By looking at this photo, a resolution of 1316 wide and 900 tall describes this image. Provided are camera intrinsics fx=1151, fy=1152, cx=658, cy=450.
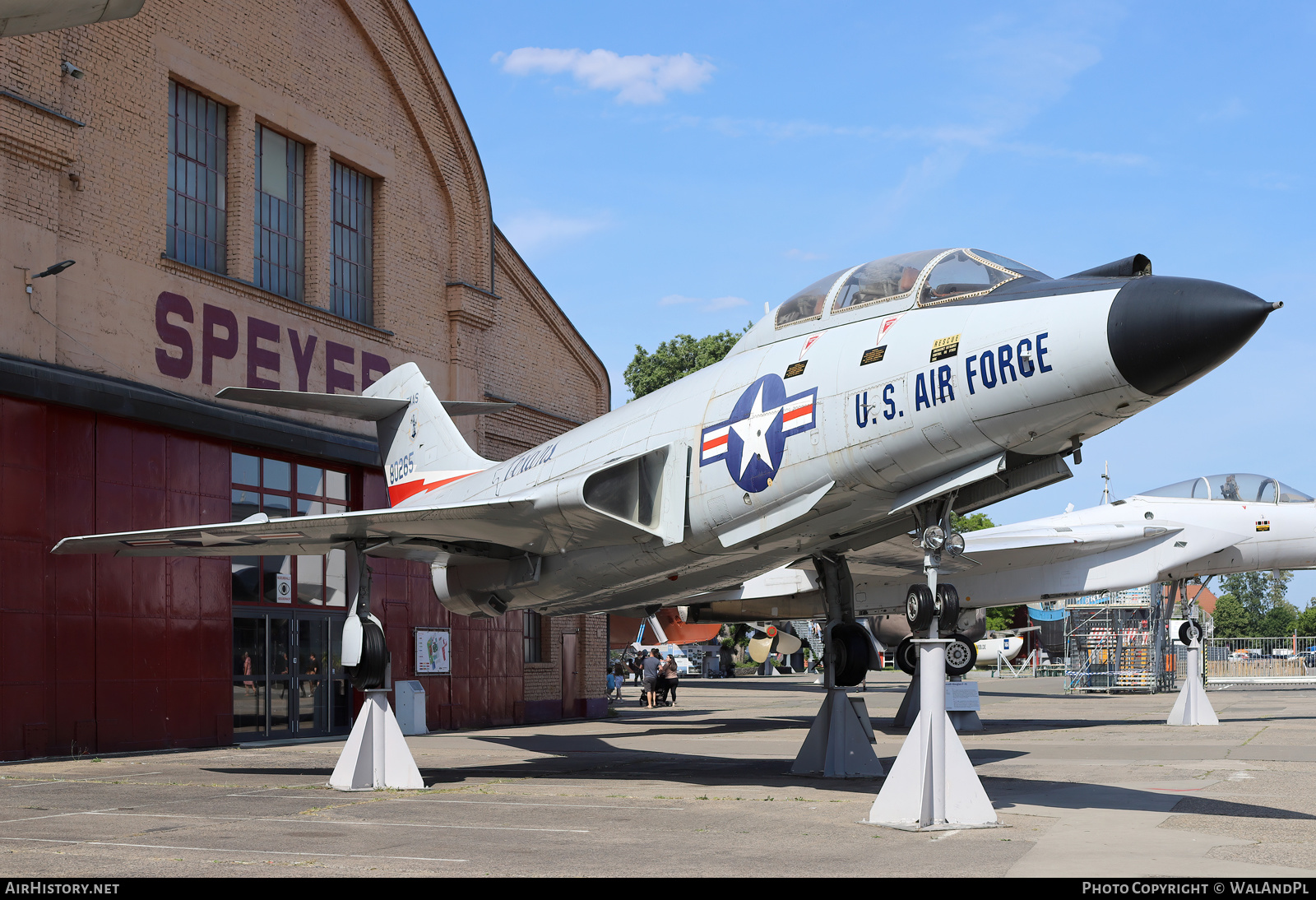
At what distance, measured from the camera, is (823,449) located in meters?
9.39

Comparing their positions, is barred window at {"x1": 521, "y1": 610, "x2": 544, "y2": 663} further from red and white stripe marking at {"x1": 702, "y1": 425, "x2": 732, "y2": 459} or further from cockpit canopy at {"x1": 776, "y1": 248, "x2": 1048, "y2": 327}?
cockpit canopy at {"x1": 776, "y1": 248, "x2": 1048, "y2": 327}

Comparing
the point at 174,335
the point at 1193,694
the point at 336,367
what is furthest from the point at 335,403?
the point at 1193,694

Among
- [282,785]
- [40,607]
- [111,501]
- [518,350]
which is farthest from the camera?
[518,350]

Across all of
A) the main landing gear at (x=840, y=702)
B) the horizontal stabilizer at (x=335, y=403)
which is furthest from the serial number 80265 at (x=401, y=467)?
the main landing gear at (x=840, y=702)

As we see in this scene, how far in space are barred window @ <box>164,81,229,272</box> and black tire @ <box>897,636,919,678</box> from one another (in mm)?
12547

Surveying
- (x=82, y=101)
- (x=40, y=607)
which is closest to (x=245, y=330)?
(x=82, y=101)

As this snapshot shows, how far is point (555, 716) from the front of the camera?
26.0 m

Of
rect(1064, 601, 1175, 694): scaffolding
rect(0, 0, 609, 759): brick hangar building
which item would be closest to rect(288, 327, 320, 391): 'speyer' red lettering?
rect(0, 0, 609, 759): brick hangar building

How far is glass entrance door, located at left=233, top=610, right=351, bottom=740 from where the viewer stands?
18.8 metres

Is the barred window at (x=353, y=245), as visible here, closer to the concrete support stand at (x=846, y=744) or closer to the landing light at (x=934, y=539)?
the concrete support stand at (x=846, y=744)

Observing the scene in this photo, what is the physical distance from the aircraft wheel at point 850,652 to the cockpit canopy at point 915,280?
133 inches

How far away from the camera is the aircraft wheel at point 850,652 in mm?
11531

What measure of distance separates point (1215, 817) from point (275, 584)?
15424 mm

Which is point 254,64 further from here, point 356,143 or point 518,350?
point 518,350
